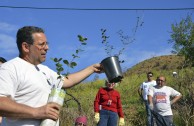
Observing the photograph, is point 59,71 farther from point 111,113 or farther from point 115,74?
point 111,113

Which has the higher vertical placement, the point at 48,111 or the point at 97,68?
the point at 97,68

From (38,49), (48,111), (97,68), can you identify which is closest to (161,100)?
(97,68)

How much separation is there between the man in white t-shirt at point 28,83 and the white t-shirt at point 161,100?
7.10 metres

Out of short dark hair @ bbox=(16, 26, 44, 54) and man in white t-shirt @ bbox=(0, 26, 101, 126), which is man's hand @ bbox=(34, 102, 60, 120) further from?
short dark hair @ bbox=(16, 26, 44, 54)

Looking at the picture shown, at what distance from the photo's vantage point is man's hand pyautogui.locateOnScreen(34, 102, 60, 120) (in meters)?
2.76

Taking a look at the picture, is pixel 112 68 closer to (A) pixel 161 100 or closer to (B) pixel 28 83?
(B) pixel 28 83

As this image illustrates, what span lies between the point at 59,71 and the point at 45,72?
0.20m

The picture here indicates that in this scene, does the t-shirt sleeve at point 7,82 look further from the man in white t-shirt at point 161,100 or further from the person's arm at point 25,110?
the man in white t-shirt at point 161,100

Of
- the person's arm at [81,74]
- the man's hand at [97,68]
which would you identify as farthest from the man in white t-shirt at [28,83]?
the man's hand at [97,68]

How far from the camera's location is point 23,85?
2939mm

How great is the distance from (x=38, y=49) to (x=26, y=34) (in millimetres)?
140

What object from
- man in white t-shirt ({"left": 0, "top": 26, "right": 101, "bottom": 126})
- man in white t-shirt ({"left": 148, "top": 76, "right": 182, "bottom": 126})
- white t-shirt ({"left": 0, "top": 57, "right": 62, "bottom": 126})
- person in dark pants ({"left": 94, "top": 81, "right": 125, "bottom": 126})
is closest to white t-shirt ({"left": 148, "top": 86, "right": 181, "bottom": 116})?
man in white t-shirt ({"left": 148, "top": 76, "right": 182, "bottom": 126})

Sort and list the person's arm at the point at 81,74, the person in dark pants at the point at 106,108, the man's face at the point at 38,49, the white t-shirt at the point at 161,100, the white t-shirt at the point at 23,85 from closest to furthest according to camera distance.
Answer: the white t-shirt at the point at 23,85, the man's face at the point at 38,49, the person's arm at the point at 81,74, the person in dark pants at the point at 106,108, the white t-shirt at the point at 161,100

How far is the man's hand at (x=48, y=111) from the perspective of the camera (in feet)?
9.05
